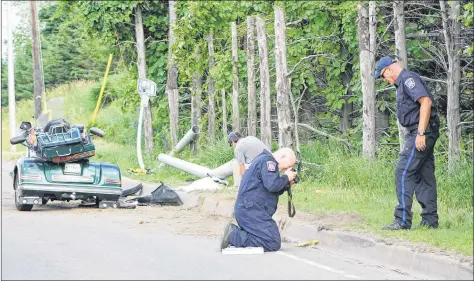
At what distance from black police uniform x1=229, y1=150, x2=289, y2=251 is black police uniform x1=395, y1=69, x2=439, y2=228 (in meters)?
1.40

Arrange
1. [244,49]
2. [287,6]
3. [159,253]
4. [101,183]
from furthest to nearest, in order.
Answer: [244,49], [287,6], [101,183], [159,253]

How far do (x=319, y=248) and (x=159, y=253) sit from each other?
186 centimetres

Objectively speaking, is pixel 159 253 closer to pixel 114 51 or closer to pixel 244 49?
pixel 244 49

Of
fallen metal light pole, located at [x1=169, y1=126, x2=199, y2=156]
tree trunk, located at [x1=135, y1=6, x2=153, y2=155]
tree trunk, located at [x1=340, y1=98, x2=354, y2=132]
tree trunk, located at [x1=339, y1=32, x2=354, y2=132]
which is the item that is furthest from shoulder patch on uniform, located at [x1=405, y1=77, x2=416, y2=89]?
tree trunk, located at [x1=135, y1=6, x2=153, y2=155]

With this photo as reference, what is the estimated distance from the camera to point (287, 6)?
772 inches

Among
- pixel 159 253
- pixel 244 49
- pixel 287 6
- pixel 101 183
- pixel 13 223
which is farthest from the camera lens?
pixel 244 49

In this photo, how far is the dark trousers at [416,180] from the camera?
10867mm

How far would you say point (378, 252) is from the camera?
10156 millimetres

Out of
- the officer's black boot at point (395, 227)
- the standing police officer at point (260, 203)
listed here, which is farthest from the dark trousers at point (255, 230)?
→ the officer's black boot at point (395, 227)

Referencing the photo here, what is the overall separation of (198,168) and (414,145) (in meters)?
9.04

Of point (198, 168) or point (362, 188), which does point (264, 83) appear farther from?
point (362, 188)

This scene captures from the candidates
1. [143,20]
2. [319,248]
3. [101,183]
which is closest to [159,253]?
[319,248]

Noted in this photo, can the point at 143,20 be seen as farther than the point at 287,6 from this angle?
Yes

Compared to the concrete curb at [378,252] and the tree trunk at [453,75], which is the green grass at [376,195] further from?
the tree trunk at [453,75]
